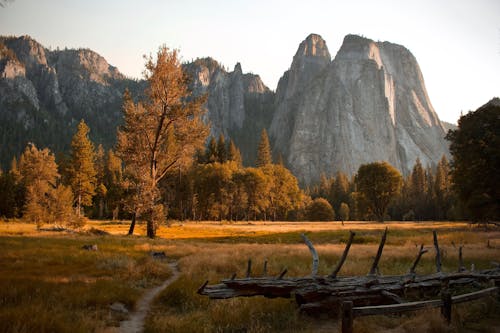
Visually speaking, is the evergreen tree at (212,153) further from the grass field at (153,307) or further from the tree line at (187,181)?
the grass field at (153,307)

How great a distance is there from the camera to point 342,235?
130 feet

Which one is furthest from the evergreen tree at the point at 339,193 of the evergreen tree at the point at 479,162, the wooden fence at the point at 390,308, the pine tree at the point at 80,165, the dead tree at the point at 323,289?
the wooden fence at the point at 390,308

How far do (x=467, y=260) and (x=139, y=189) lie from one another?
2316 centimetres

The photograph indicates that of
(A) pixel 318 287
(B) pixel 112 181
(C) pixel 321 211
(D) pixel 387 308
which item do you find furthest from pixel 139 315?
(B) pixel 112 181

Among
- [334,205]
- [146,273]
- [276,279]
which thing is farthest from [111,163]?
[276,279]

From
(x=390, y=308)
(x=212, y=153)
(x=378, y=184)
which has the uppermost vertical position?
(x=212, y=153)

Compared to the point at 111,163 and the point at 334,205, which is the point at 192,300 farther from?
the point at 334,205

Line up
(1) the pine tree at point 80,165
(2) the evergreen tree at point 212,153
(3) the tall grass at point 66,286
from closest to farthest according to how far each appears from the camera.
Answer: (3) the tall grass at point 66,286 → (1) the pine tree at point 80,165 → (2) the evergreen tree at point 212,153

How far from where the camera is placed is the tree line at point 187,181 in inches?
1137

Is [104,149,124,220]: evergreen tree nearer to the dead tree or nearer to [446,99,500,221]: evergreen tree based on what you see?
[446,99,500,221]: evergreen tree

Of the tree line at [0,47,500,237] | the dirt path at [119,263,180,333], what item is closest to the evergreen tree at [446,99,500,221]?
the tree line at [0,47,500,237]

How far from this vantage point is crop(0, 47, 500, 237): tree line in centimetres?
2888

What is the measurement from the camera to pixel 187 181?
273 ft

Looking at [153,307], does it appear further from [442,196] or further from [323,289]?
[442,196]
